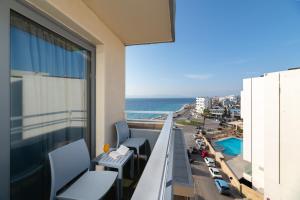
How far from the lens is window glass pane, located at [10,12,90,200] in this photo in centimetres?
114

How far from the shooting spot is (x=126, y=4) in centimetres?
171

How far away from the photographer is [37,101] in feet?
4.33

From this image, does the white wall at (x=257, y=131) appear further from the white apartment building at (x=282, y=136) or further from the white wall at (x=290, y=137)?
the white wall at (x=290, y=137)

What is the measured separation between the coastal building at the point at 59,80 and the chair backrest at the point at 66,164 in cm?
29

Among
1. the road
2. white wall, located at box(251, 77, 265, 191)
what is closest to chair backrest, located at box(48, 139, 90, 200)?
the road

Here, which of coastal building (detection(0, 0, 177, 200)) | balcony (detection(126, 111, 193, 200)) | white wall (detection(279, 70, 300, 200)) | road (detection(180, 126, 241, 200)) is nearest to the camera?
balcony (detection(126, 111, 193, 200))

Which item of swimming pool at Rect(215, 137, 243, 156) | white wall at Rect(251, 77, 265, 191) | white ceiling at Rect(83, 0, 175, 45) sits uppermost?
white ceiling at Rect(83, 0, 175, 45)

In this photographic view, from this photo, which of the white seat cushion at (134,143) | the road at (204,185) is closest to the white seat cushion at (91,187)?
the white seat cushion at (134,143)

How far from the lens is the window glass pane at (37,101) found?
114 cm

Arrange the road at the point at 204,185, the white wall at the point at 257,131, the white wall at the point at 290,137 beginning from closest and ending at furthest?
the white wall at the point at 290,137
the road at the point at 204,185
the white wall at the point at 257,131

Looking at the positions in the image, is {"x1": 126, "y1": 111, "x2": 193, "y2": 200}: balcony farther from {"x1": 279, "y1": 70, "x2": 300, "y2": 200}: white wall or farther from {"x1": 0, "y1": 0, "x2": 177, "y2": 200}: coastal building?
{"x1": 279, "y1": 70, "x2": 300, "y2": 200}: white wall

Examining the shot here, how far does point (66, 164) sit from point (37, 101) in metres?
0.68

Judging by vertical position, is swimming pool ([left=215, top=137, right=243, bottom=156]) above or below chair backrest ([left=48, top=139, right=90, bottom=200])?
below

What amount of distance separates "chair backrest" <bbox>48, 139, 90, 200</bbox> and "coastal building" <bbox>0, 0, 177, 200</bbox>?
11.4 inches
